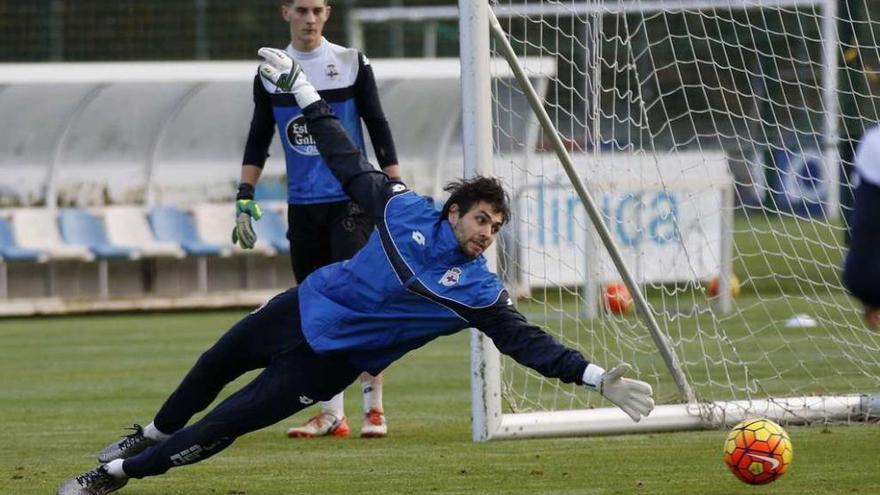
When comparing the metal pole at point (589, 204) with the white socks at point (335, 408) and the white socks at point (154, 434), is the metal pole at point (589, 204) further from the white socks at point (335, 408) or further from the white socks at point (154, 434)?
the white socks at point (154, 434)

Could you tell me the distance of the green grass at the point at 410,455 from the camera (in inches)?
285

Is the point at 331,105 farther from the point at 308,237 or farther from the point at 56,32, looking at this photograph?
the point at 56,32

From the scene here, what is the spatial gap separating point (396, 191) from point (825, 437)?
3159 mm

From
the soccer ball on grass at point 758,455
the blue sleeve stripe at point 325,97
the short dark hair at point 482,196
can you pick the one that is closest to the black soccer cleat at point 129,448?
the short dark hair at point 482,196

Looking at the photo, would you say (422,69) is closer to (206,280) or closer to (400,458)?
(206,280)

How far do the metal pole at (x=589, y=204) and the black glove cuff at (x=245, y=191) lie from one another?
57.8 inches

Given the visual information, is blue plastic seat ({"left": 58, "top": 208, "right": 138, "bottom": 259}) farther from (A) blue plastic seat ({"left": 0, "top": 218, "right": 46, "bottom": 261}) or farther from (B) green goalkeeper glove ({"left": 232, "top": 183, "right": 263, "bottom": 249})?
(B) green goalkeeper glove ({"left": 232, "top": 183, "right": 263, "bottom": 249})

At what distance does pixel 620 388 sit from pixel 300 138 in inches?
120

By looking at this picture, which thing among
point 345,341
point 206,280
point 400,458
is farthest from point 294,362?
point 206,280

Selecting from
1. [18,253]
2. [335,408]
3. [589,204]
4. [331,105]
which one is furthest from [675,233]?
[18,253]

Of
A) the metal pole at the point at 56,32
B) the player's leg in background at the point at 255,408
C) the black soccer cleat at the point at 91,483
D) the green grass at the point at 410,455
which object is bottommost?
the green grass at the point at 410,455

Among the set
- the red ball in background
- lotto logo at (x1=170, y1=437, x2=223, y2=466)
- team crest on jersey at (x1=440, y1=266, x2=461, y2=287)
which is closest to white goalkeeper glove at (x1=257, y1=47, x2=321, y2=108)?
team crest on jersey at (x1=440, y1=266, x2=461, y2=287)

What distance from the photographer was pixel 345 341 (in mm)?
6652

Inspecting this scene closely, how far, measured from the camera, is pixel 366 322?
21.8ft
